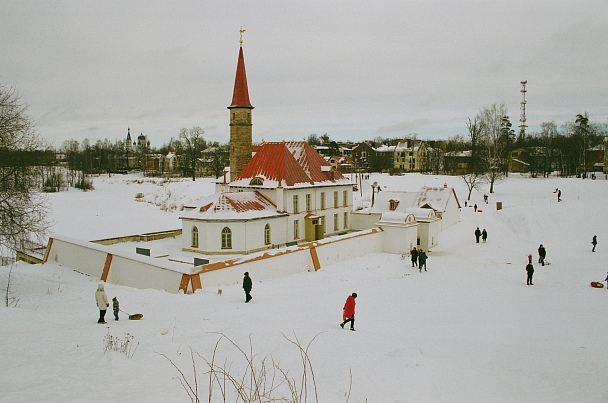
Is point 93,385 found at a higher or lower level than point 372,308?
higher

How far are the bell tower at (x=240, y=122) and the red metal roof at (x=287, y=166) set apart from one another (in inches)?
104

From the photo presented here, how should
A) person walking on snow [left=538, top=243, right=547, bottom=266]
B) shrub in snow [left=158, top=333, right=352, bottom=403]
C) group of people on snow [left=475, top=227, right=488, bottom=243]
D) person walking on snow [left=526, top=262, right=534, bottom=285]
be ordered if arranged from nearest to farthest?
shrub in snow [left=158, top=333, right=352, bottom=403]
person walking on snow [left=526, top=262, right=534, bottom=285]
person walking on snow [left=538, top=243, right=547, bottom=266]
group of people on snow [left=475, top=227, right=488, bottom=243]

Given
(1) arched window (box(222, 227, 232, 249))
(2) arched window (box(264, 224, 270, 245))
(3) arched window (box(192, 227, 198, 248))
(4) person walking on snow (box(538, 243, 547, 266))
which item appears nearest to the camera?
(4) person walking on snow (box(538, 243, 547, 266))

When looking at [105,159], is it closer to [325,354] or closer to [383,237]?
[383,237]

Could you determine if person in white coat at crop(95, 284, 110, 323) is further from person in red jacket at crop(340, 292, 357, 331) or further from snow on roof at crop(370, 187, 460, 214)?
snow on roof at crop(370, 187, 460, 214)

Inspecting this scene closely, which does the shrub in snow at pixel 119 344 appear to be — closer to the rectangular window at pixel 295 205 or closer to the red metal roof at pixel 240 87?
the rectangular window at pixel 295 205

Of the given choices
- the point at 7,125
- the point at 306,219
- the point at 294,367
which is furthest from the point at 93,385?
the point at 306,219

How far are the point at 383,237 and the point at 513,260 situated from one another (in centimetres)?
783

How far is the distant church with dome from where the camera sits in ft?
84.4

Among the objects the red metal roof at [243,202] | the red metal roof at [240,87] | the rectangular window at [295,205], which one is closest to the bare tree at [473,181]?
the rectangular window at [295,205]

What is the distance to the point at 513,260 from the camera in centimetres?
2636

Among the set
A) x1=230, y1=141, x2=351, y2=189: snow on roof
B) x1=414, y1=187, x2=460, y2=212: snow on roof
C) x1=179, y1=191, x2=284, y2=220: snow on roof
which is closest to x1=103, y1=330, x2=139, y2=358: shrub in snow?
x1=179, y1=191, x2=284, y2=220: snow on roof

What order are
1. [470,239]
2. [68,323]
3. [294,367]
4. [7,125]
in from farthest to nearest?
1. [470,239]
2. [7,125]
3. [68,323]
4. [294,367]

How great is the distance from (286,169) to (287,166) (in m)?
0.47
